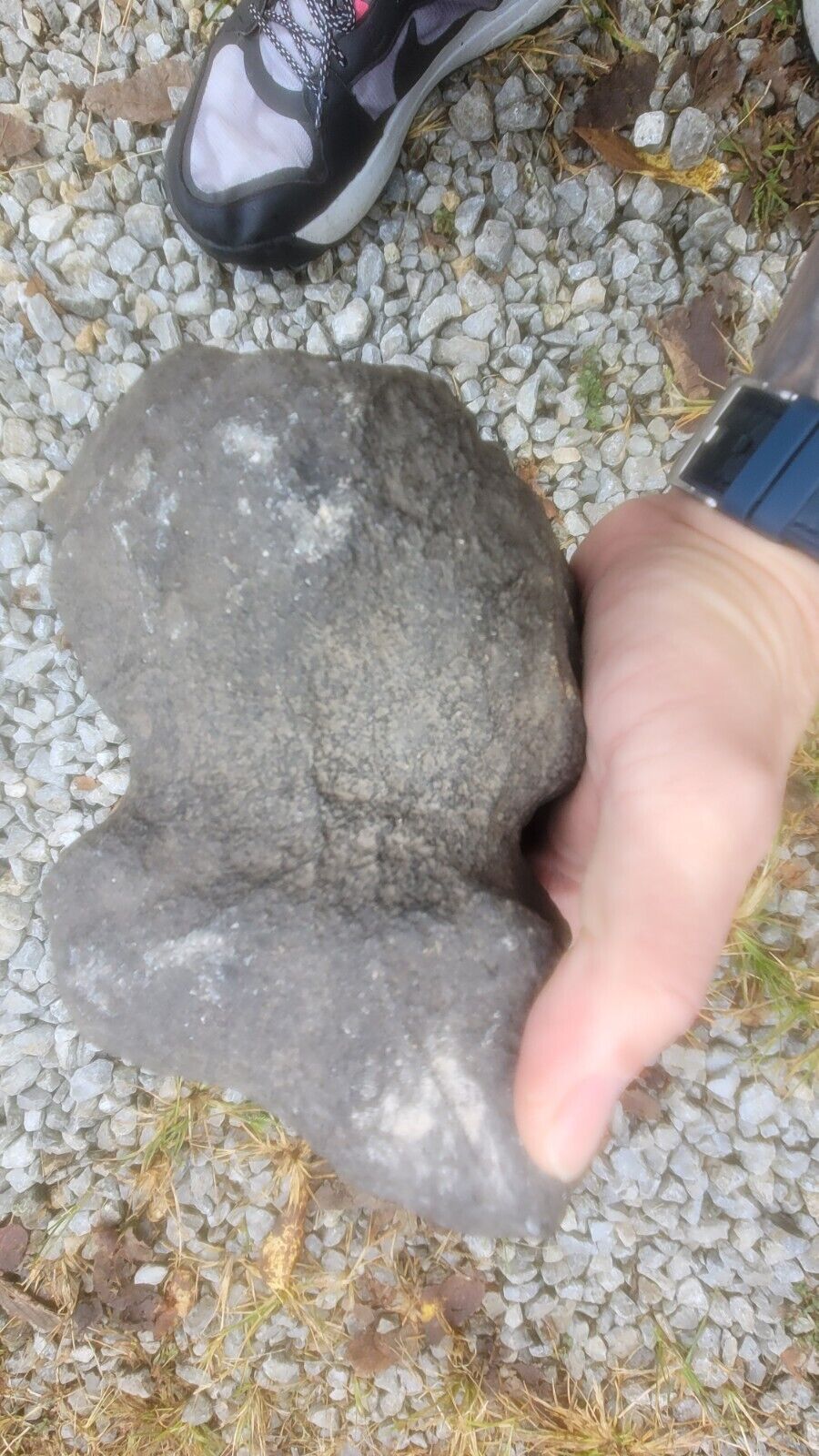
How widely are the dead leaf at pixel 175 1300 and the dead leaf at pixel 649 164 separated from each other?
2596mm

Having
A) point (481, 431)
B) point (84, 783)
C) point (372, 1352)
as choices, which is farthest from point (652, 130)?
point (372, 1352)

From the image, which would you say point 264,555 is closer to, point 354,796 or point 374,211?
point 354,796

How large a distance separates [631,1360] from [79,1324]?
4.01 ft

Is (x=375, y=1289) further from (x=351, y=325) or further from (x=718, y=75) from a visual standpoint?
(x=718, y=75)

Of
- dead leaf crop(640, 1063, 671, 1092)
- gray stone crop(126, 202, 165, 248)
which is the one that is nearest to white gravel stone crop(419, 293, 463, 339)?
gray stone crop(126, 202, 165, 248)

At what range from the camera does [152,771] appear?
133cm

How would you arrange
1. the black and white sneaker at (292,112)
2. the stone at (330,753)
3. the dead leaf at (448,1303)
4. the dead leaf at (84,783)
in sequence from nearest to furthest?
1. the stone at (330,753)
2. the black and white sneaker at (292,112)
3. the dead leaf at (448,1303)
4. the dead leaf at (84,783)

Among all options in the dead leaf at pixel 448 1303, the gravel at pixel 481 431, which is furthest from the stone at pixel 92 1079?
the dead leaf at pixel 448 1303

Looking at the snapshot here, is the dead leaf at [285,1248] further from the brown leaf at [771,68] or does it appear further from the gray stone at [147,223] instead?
the brown leaf at [771,68]

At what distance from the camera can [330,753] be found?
1.24m

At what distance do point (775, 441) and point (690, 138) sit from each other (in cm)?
117

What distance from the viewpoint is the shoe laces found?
7.20 ft

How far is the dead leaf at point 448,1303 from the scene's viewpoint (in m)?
2.30

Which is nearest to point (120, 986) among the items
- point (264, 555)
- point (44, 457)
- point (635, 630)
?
point (264, 555)
